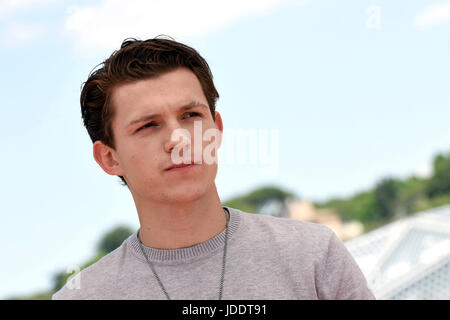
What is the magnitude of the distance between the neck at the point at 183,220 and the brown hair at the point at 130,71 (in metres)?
0.33

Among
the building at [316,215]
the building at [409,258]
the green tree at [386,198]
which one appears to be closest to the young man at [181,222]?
the building at [409,258]

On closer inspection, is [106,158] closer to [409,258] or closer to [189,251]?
[189,251]

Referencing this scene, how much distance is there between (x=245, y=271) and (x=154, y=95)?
0.71 m

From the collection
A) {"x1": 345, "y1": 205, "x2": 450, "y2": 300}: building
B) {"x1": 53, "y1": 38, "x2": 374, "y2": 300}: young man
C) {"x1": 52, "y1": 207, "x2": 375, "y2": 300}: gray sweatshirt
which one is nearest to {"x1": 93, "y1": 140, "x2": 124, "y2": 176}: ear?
{"x1": 53, "y1": 38, "x2": 374, "y2": 300}: young man

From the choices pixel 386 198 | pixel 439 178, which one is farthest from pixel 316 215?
pixel 439 178

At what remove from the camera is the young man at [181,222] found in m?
1.81

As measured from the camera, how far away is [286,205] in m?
50.3

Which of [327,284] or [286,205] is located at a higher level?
[327,284]

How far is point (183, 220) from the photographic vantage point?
75.2 inches

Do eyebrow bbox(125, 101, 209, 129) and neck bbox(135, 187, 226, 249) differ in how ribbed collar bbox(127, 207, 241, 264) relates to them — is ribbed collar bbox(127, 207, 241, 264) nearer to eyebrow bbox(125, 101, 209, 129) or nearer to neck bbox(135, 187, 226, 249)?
neck bbox(135, 187, 226, 249)

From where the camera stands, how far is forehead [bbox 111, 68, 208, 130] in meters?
1.83

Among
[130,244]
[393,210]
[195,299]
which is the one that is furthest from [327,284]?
[393,210]
